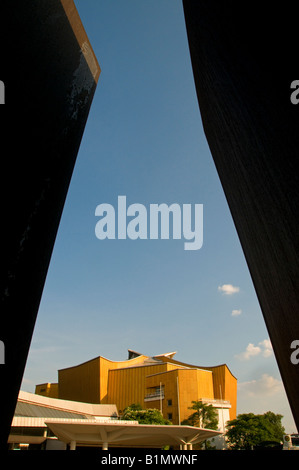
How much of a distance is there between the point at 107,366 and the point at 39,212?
57.8 meters

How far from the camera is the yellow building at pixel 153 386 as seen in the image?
48000 mm

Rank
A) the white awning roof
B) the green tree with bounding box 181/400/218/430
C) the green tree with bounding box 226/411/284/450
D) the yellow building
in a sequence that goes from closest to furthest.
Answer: the white awning roof < the green tree with bounding box 226/411/284/450 < the green tree with bounding box 181/400/218/430 < the yellow building

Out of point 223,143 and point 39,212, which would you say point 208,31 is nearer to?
point 223,143

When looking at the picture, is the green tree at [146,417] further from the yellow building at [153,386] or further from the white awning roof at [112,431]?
the yellow building at [153,386]

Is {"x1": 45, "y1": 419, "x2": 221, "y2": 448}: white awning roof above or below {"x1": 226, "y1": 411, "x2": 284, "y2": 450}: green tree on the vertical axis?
above

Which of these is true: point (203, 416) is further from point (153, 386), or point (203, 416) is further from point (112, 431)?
point (112, 431)

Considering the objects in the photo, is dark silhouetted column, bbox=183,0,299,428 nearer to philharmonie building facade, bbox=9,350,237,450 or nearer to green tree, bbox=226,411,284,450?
philharmonie building facade, bbox=9,350,237,450

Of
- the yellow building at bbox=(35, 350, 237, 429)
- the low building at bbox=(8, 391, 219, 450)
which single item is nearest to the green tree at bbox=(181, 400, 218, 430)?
the yellow building at bbox=(35, 350, 237, 429)

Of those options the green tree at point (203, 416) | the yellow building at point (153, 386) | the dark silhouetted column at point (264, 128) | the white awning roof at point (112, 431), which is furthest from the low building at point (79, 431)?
the dark silhouetted column at point (264, 128)

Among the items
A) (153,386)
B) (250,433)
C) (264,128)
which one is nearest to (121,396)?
(153,386)

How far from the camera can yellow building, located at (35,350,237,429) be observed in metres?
48.0

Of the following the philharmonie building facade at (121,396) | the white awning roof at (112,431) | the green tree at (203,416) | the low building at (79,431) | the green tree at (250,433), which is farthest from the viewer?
the green tree at (203,416)

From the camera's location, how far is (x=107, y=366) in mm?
55594
